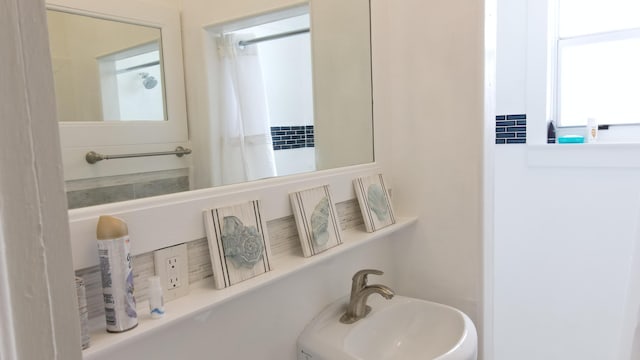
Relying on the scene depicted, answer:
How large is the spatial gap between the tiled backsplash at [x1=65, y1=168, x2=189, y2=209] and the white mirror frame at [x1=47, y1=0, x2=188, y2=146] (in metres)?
0.21

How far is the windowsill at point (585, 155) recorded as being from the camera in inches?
81.7

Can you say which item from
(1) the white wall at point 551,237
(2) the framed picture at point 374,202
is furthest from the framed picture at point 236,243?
(1) the white wall at point 551,237

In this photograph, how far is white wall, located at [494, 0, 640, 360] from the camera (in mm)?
2143

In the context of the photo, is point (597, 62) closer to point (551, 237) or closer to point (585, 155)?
point (585, 155)


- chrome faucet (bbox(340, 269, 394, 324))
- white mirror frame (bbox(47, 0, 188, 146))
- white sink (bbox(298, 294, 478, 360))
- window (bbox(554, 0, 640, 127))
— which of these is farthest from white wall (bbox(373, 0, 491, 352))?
window (bbox(554, 0, 640, 127))

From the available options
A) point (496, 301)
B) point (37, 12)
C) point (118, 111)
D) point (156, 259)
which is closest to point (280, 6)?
point (118, 111)

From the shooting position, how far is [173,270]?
2.91 feet

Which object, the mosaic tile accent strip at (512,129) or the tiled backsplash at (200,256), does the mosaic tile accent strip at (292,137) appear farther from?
the mosaic tile accent strip at (512,129)

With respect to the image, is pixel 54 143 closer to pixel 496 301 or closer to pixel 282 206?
pixel 282 206

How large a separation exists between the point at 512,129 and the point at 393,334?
152 centimetres

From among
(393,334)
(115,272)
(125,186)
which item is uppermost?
(125,186)

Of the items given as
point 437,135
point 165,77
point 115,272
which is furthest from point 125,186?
point 437,135

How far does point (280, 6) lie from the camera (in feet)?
5.20

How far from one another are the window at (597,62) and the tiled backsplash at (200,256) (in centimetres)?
163
